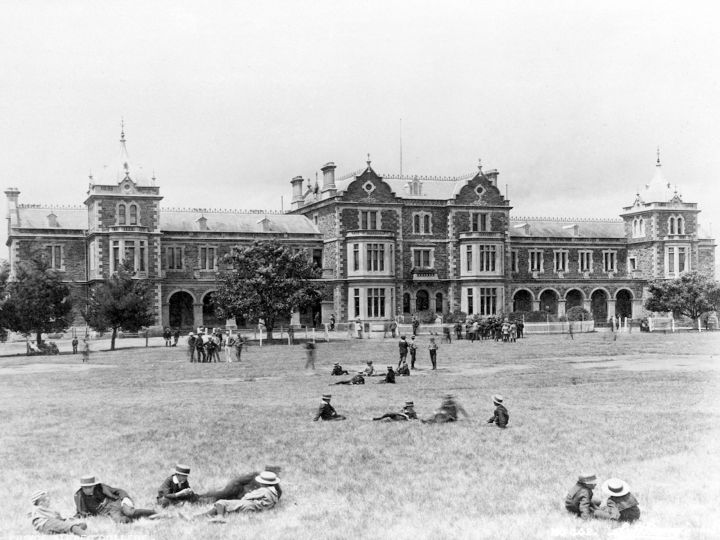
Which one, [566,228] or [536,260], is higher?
[566,228]

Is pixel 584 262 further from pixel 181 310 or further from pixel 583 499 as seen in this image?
pixel 583 499

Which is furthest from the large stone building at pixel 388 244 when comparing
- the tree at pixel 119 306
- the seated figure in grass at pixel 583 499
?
the seated figure in grass at pixel 583 499

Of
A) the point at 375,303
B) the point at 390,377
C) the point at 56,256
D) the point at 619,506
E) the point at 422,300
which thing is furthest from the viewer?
the point at 422,300

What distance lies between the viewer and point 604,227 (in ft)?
247

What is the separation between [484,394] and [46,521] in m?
14.3

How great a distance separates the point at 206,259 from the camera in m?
61.3

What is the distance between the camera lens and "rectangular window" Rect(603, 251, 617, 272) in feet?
238

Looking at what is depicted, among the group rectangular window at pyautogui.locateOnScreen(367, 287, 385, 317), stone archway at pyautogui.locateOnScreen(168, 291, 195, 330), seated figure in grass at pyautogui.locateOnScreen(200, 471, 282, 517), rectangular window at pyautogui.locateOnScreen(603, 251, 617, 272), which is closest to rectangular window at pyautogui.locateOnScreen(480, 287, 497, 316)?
rectangular window at pyautogui.locateOnScreen(367, 287, 385, 317)

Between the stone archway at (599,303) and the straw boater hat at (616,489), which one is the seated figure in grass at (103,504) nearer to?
the straw boater hat at (616,489)

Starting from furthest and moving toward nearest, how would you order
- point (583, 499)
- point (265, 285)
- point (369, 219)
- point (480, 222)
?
point (480, 222)
point (369, 219)
point (265, 285)
point (583, 499)

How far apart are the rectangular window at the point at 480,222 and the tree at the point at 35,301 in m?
32.3

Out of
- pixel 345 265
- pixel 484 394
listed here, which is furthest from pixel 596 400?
pixel 345 265

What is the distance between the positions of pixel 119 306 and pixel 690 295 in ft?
131

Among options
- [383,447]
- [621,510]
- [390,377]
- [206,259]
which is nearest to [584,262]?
[206,259]
